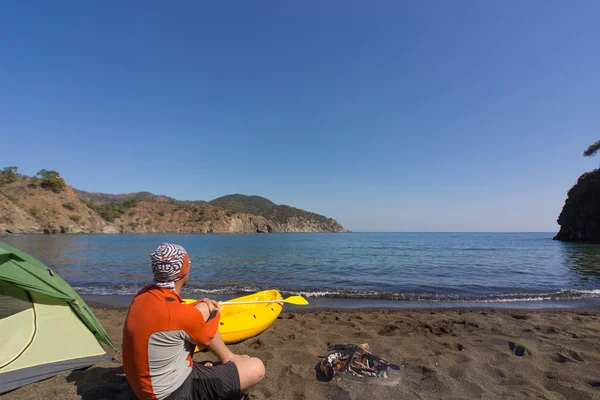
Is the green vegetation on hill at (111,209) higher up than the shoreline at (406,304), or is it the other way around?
the green vegetation on hill at (111,209)

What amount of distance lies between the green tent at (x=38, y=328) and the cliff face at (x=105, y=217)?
81047mm

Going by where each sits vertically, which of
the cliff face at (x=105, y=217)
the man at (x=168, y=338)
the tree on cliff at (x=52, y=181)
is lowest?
the man at (x=168, y=338)

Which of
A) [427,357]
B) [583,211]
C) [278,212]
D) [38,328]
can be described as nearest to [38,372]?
[38,328]

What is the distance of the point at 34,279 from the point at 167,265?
8.48 ft

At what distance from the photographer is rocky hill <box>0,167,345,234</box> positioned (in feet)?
Answer: 231

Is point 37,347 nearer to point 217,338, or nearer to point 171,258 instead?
point 217,338

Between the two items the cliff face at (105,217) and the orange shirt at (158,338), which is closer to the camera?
the orange shirt at (158,338)

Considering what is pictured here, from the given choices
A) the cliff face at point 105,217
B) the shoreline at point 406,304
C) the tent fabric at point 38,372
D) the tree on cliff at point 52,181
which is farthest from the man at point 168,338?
the tree on cliff at point 52,181

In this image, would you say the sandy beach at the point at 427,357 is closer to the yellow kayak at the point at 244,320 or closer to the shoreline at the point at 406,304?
the yellow kayak at the point at 244,320

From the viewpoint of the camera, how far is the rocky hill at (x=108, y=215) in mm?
70375

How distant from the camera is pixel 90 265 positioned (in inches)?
703

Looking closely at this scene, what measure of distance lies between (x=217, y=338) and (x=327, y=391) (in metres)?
1.61

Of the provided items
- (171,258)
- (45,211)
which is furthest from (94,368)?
(45,211)

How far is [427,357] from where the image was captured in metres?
4.59
